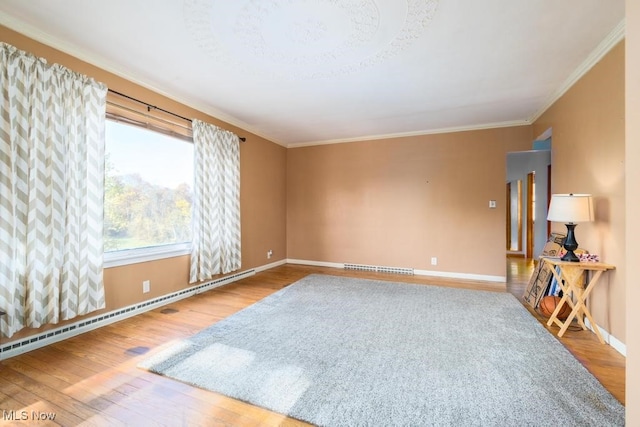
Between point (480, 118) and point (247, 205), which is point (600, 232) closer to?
point (480, 118)

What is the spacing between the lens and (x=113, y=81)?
8.70 feet

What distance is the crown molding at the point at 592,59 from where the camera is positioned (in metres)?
2.04

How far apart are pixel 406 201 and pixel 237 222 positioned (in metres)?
2.98

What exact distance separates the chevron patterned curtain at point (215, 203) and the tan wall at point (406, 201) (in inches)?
69.6

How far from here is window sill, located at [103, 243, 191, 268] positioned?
8.77 ft

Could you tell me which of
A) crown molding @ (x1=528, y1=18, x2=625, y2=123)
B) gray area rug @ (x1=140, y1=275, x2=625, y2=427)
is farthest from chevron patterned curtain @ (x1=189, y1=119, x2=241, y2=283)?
crown molding @ (x1=528, y1=18, x2=625, y2=123)

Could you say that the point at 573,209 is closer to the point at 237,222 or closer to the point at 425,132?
the point at 425,132

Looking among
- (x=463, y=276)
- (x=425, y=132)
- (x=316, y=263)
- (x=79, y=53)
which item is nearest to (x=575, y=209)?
(x=463, y=276)

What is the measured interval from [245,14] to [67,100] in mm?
1720

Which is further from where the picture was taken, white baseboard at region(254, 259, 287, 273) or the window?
white baseboard at region(254, 259, 287, 273)

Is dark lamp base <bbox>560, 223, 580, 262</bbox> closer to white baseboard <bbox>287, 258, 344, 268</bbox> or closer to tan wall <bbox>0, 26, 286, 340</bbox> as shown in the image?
white baseboard <bbox>287, 258, 344, 268</bbox>

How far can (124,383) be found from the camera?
1.73m

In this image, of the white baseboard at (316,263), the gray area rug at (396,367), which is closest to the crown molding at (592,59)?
the gray area rug at (396,367)

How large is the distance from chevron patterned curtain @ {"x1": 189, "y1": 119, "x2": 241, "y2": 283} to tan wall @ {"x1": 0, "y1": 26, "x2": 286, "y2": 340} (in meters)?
0.20
